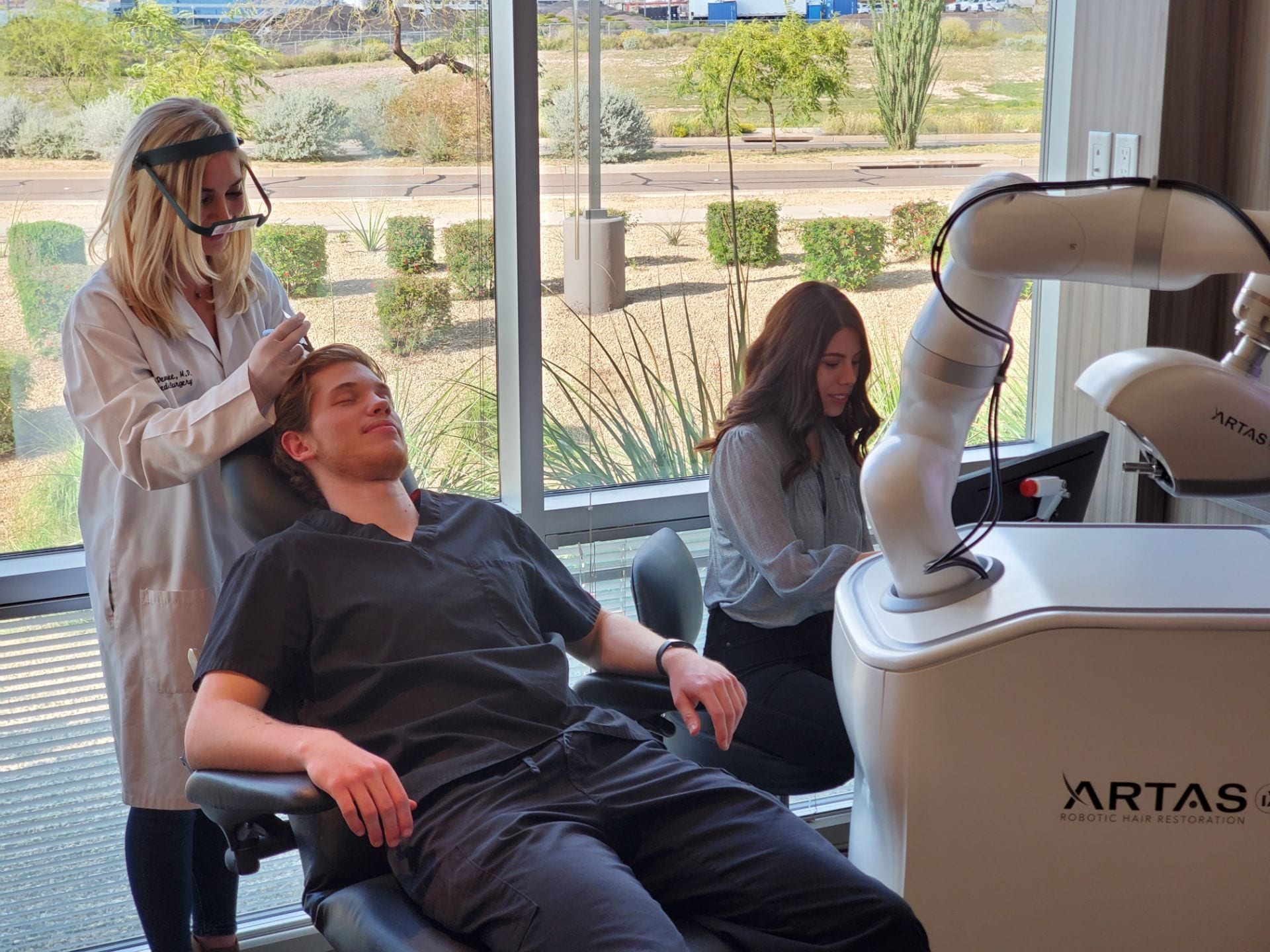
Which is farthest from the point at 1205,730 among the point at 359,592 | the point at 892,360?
the point at 892,360

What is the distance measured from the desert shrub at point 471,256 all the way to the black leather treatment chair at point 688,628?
72cm

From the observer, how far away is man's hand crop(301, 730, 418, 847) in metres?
1.35

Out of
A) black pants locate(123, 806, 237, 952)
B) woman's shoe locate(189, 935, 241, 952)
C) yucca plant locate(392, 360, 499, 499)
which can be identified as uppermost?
yucca plant locate(392, 360, 499, 499)

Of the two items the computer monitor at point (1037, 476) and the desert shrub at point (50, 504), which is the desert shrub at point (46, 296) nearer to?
the desert shrub at point (50, 504)

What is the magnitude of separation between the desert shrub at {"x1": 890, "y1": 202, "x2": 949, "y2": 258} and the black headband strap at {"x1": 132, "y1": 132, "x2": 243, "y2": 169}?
1503 mm

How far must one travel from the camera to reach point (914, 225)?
106 inches

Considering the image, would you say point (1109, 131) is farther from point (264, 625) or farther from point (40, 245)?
point (40, 245)

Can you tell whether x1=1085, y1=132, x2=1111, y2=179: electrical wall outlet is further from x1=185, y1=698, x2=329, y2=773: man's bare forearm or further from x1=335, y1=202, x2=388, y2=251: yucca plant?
x1=185, y1=698, x2=329, y2=773: man's bare forearm

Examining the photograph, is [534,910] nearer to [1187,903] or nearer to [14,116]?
[1187,903]

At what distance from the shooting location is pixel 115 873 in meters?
2.19

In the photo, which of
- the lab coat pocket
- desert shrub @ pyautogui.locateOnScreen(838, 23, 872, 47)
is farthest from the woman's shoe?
desert shrub @ pyautogui.locateOnScreen(838, 23, 872, 47)

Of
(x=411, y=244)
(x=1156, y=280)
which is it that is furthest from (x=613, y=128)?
(x=1156, y=280)

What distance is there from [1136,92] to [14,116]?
2103mm

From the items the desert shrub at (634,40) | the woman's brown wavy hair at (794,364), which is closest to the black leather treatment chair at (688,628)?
the woman's brown wavy hair at (794,364)
